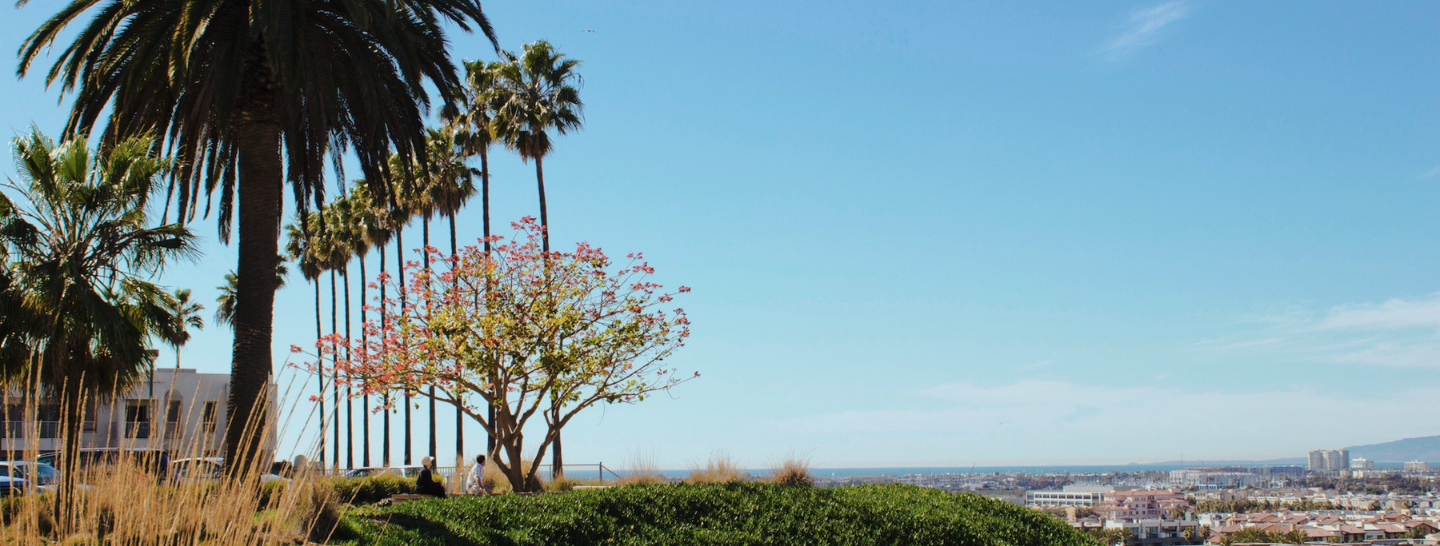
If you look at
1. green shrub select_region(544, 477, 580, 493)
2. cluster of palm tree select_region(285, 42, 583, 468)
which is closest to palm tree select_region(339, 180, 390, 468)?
cluster of palm tree select_region(285, 42, 583, 468)

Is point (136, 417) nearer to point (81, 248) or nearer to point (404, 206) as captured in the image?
point (81, 248)

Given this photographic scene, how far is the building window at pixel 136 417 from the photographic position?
5.94 m

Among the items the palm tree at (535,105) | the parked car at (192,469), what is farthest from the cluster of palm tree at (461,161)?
the parked car at (192,469)

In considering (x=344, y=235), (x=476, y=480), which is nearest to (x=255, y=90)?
(x=476, y=480)

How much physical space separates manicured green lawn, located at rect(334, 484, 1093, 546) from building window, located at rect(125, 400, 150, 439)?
8.92 ft

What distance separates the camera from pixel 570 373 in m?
22.0

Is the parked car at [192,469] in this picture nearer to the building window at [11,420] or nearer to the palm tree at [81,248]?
the building window at [11,420]

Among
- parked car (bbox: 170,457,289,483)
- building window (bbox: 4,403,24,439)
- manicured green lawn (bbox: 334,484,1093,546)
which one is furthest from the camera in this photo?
manicured green lawn (bbox: 334,484,1093,546)

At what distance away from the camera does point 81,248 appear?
16547 mm

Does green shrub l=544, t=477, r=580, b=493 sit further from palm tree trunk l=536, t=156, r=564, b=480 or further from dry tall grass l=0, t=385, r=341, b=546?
dry tall grass l=0, t=385, r=341, b=546

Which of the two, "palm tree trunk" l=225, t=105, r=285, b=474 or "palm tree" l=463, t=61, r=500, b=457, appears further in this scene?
"palm tree" l=463, t=61, r=500, b=457

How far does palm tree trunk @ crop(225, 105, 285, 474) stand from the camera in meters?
14.4

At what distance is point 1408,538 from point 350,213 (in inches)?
1825

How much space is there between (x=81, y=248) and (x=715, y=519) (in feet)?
36.0
